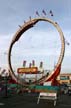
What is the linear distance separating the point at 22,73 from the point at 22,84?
44.6ft

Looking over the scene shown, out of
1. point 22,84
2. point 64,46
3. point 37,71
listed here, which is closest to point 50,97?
point 64,46

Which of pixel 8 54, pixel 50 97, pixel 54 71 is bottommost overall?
pixel 50 97

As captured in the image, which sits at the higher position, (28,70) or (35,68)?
(35,68)

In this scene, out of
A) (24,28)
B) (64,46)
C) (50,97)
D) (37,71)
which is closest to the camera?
(50,97)

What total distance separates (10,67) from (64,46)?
2239 cm

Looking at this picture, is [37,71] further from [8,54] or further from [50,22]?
[50,22]

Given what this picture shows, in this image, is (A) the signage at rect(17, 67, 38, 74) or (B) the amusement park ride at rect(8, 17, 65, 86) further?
(A) the signage at rect(17, 67, 38, 74)

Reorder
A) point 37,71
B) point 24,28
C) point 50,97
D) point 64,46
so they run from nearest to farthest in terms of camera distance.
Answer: point 50,97 → point 64,46 → point 24,28 → point 37,71

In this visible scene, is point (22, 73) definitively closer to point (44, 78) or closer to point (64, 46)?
point (44, 78)

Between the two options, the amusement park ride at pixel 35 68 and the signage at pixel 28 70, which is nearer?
the amusement park ride at pixel 35 68

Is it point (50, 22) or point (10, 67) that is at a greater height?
point (50, 22)

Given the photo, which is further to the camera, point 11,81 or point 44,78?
point 11,81

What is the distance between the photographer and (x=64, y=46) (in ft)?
286

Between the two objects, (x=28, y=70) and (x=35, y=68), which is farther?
(x=28, y=70)
